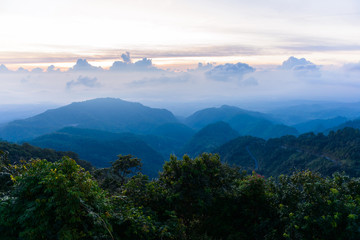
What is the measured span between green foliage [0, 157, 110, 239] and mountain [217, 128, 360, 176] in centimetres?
5433

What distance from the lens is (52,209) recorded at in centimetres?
805

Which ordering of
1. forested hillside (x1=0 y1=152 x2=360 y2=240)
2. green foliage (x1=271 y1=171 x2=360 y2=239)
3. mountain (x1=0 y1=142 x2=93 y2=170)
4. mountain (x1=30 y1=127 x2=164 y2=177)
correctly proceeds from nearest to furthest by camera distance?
forested hillside (x1=0 y1=152 x2=360 y2=240)
green foliage (x1=271 y1=171 x2=360 y2=239)
mountain (x1=0 y1=142 x2=93 y2=170)
mountain (x1=30 y1=127 x2=164 y2=177)

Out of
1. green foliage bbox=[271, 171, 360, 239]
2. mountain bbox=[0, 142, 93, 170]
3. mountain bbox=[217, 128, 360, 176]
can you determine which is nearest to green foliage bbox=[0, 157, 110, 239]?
green foliage bbox=[271, 171, 360, 239]

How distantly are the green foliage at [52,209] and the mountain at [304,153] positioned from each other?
178 feet

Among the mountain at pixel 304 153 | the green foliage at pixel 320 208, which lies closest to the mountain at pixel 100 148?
the mountain at pixel 304 153

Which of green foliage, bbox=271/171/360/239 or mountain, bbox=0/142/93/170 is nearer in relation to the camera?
green foliage, bbox=271/171/360/239

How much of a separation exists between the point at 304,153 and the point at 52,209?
93.4 meters

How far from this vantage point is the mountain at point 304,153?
217 feet

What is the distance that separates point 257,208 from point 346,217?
5379 millimetres

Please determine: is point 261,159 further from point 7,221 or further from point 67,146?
point 67,146

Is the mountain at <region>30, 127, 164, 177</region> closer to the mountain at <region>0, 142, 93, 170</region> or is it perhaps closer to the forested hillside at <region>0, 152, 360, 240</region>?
the mountain at <region>0, 142, 93, 170</region>

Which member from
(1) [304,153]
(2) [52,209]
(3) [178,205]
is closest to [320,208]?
(3) [178,205]

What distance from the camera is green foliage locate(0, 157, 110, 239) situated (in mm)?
7738

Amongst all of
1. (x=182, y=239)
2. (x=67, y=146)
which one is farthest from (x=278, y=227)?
(x=67, y=146)
